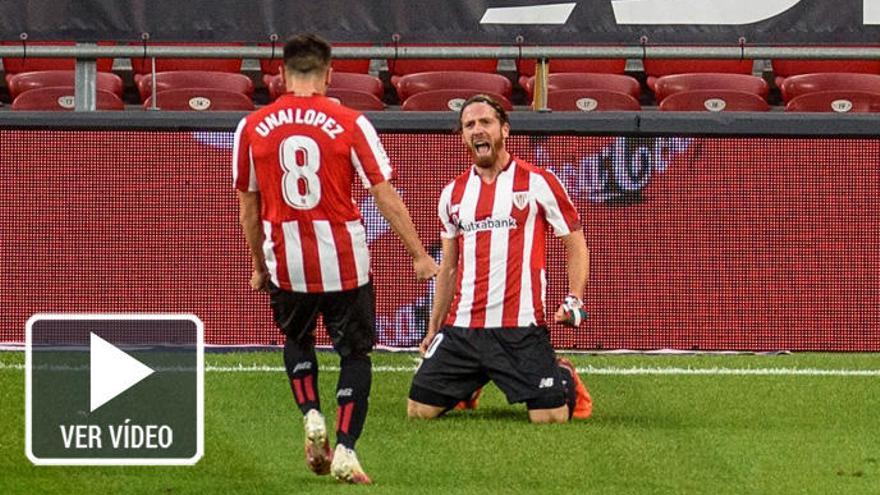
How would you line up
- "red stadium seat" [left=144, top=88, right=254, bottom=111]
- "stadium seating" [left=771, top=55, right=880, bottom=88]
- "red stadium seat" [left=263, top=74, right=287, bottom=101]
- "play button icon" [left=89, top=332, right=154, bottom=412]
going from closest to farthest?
1. "play button icon" [left=89, top=332, right=154, bottom=412]
2. "red stadium seat" [left=144, top=88, right=254, bottom=111]
3. "red stadium seat" [left=263, top=74, right=287, bottom=101]
4. "stadium seating" [left=771, top=55, right=880, bottom=88]

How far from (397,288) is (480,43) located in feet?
5.60

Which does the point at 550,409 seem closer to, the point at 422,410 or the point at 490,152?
the point at 422,410

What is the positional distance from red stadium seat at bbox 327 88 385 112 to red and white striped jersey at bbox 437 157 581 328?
350 centimetres

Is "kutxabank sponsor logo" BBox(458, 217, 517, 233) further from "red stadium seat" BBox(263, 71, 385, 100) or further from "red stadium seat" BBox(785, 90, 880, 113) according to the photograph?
"red stadium seat" BBox(785, 90, 880, 113)

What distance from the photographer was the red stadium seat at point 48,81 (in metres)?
13.5

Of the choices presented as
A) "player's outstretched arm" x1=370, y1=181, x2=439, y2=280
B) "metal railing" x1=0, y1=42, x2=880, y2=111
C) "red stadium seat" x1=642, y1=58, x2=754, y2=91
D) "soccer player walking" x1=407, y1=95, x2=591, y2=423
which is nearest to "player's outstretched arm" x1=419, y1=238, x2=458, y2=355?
"soccer player walking" x1=407, y1=95, x2=591, y2=423

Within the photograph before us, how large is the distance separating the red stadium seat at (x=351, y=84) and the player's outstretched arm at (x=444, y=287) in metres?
4.26

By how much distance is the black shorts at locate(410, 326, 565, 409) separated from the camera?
9.25 metres

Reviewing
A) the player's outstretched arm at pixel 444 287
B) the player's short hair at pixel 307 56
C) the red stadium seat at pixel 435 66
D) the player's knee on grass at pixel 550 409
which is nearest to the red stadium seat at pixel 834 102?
the red stadium seat at pixel 435 66

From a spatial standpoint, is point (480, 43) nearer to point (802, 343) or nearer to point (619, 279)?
point (619, 279)

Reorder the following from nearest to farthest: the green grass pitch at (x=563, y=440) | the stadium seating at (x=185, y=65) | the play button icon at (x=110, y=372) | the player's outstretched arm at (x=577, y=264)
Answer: the green grass pitch at (x=563, y=440) < the player's outstretched arm at (x=577, y=264) < the play button icon at (x=110, y=372) < the stadium seating at (x=185, y=65)

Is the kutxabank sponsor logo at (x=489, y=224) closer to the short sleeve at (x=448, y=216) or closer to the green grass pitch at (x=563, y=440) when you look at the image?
the short sleeve at (x=448, y=216)

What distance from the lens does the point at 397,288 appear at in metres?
11.7

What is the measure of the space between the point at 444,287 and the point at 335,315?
1.78 metres
